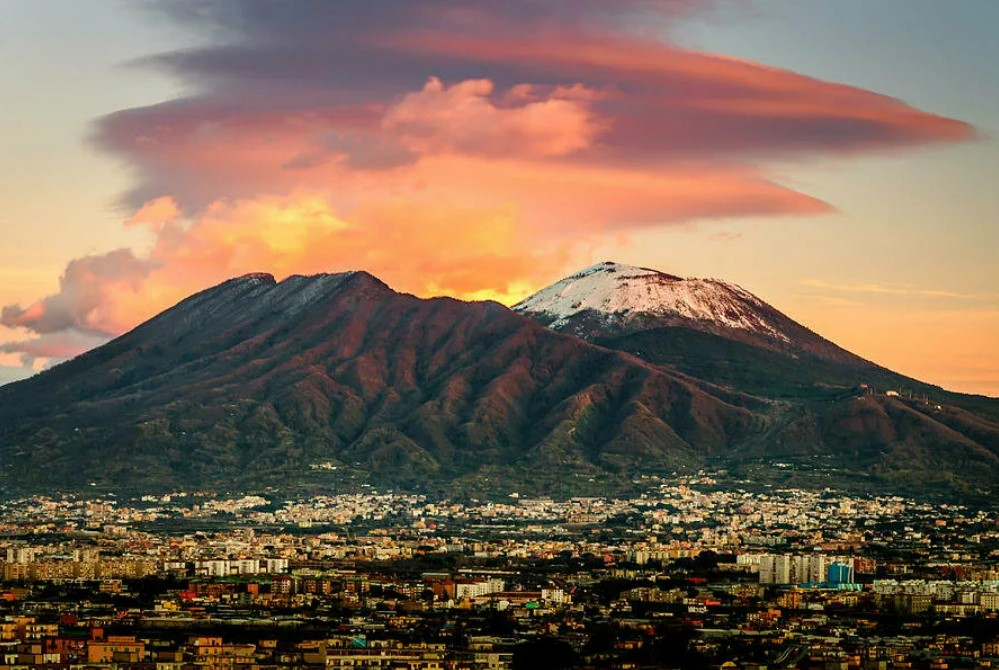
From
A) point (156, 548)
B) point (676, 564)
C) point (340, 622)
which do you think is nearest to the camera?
point (340, 622)

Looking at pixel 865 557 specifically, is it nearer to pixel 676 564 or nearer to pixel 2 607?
pixel 676 564

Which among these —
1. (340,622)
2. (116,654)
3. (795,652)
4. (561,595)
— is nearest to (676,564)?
(561,595)

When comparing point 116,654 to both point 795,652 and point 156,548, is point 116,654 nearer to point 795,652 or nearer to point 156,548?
point 795,652

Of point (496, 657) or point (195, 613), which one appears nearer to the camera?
point (496, 657)

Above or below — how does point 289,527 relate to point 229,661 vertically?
above

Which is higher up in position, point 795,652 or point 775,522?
point 775,522

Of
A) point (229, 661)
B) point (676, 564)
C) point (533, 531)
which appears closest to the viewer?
point (229, 661)

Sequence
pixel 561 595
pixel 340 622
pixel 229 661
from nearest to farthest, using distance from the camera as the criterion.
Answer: pixel 229 661
pixel 340 622
pixel 561 595

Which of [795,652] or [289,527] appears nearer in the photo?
[795,652]

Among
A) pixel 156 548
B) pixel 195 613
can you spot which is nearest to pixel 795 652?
pixel 195 613
